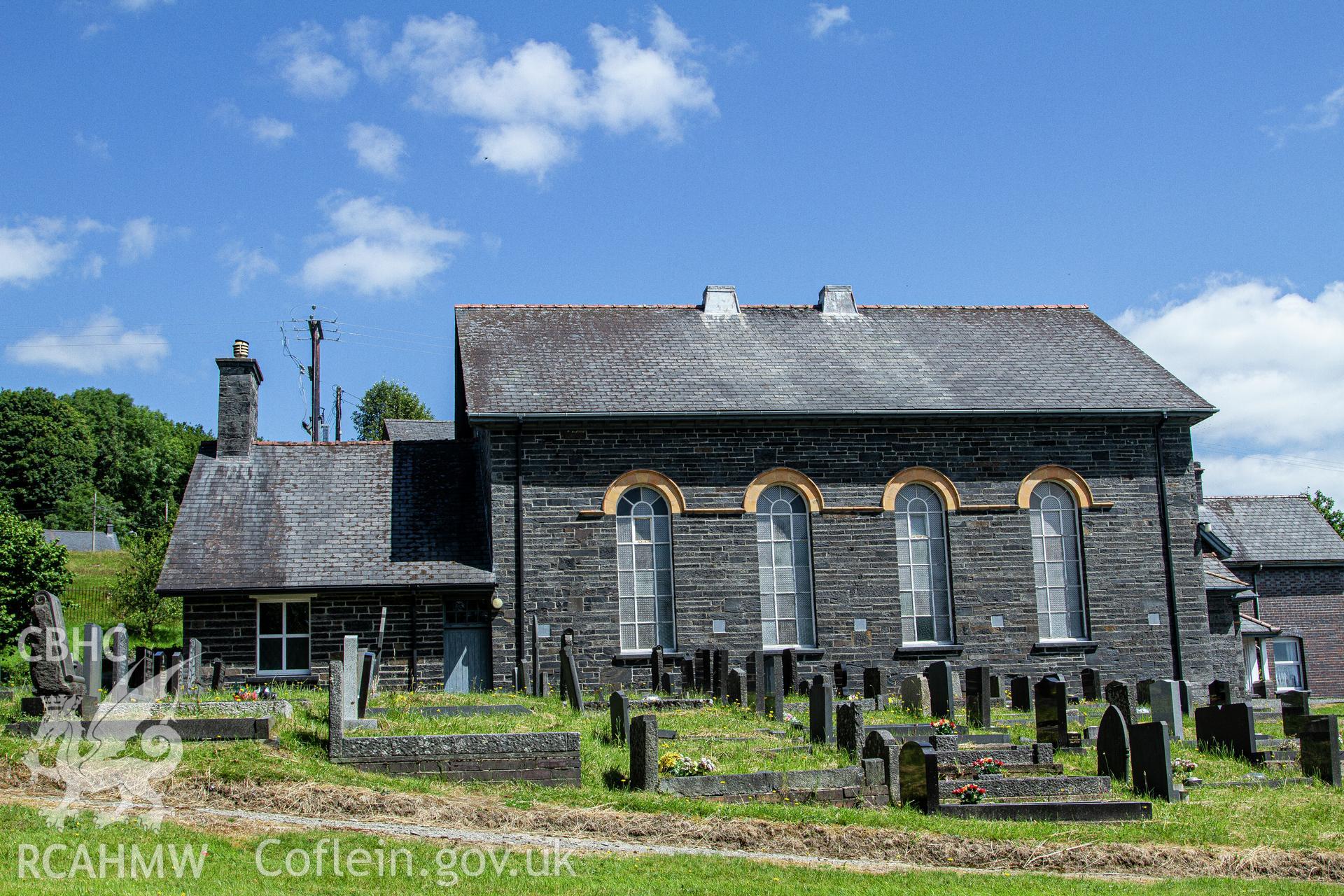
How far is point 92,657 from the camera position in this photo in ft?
49.6

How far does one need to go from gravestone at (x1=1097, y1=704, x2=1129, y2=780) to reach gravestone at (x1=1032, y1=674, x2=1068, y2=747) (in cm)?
157

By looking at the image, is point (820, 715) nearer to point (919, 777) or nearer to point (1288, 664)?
point (919, 777)

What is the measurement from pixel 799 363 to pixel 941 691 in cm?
952

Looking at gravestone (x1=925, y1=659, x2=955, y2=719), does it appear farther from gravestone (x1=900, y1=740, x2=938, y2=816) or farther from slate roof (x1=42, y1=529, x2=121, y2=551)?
slate roof (x1=42, y1=529, x2=121, y2=551)

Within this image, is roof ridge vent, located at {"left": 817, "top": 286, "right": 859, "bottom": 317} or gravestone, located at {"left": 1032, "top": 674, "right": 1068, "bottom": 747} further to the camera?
roof ridge vent, located at {"left": 817, "top": 286, "right": 859, "bottom": 317}

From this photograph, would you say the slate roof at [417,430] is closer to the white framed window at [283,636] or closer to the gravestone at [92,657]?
the white framed window at [283,636]

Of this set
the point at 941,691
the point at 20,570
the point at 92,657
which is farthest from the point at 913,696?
the point at 20,570

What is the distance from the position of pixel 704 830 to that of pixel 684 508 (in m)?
11.9

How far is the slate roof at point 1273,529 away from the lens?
34.1m

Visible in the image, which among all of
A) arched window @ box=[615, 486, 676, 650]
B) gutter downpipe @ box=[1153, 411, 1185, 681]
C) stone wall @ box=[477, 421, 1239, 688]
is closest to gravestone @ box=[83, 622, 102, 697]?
stone wall @ box=[477, 421, 1239, 688]

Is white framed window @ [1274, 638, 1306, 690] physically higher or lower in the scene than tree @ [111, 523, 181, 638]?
lower

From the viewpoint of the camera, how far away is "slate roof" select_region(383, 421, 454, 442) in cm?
3706

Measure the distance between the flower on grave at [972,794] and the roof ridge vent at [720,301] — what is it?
15.8 metres

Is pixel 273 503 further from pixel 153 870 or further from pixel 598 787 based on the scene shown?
pixel 153 870
